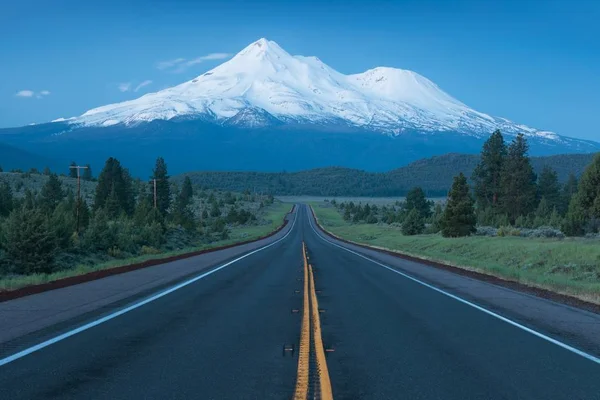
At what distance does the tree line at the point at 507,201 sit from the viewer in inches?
2092

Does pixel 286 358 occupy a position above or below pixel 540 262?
above

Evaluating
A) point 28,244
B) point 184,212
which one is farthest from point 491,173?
point 28,244

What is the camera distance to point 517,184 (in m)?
79.0

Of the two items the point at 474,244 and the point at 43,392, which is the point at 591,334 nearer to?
the point at 43,392

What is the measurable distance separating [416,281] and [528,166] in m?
→ 64.2

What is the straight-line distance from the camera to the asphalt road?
7328 millimetres

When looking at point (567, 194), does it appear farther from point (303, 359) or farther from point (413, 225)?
point (303, 359)

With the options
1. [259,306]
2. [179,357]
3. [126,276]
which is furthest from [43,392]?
[126,276]

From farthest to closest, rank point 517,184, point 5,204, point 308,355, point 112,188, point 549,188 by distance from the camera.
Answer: point 549,188, point 112,188, point 517,184, point 5,204, point 308,355

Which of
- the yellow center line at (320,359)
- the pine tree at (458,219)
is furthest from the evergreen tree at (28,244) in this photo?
the pine tree at (458,219)

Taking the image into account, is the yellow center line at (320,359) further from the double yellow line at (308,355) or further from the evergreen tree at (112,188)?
the evergreen tree at (112,188)

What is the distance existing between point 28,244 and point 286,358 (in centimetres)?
2687

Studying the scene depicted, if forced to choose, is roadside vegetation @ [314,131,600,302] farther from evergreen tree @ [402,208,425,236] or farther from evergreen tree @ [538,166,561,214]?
evergreen tree @ [538,166,561,214]

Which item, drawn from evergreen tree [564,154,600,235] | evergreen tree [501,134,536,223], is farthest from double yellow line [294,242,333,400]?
evergreen tree [501,134,536,223]
